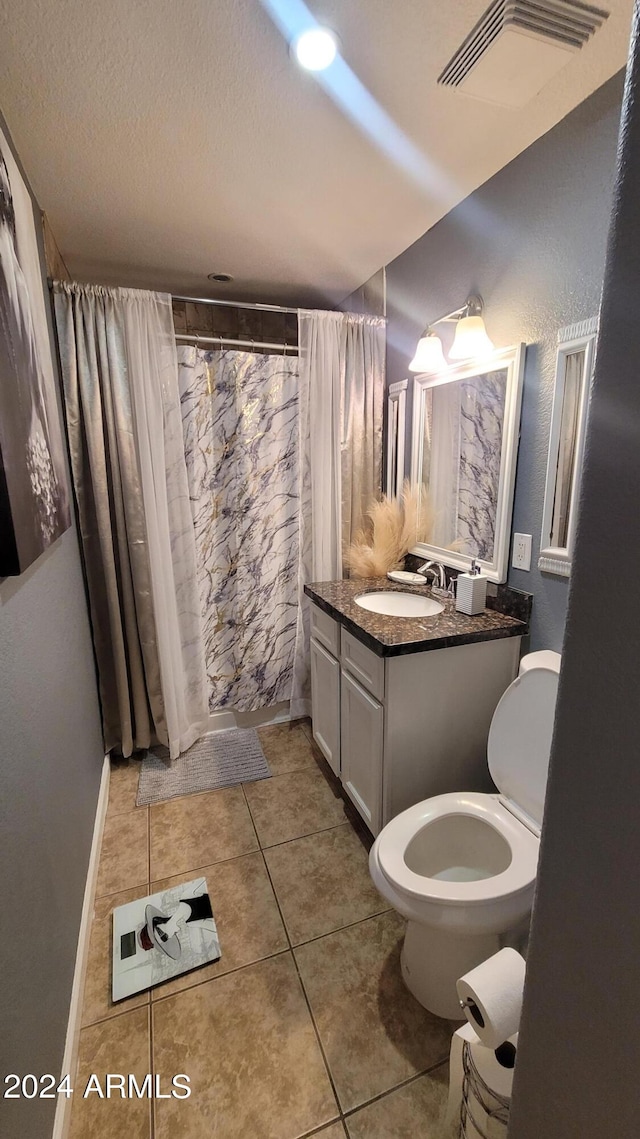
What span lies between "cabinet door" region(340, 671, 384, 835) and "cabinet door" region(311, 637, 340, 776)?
70mm

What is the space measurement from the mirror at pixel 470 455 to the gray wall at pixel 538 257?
0.05 meters

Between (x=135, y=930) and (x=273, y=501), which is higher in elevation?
(x=273, y=501)

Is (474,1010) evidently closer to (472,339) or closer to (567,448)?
(567,448)

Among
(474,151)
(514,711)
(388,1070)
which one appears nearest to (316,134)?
(474,151)

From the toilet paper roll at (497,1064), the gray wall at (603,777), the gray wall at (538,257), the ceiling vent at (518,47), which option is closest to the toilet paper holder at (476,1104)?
the toilet paper roll at (497,1064)

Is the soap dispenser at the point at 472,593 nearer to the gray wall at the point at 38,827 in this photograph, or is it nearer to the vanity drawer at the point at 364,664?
the vanity drawer at the point at 364,664

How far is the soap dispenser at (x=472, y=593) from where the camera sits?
1.74 m

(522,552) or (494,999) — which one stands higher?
(522,552)

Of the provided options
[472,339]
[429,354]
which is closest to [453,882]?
[472,339]

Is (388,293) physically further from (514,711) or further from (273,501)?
(514,711)

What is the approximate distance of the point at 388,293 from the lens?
2.29m

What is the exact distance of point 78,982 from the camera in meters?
1.31

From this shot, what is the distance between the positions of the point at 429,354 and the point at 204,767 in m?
2.12

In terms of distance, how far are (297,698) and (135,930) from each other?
4.22 ft
